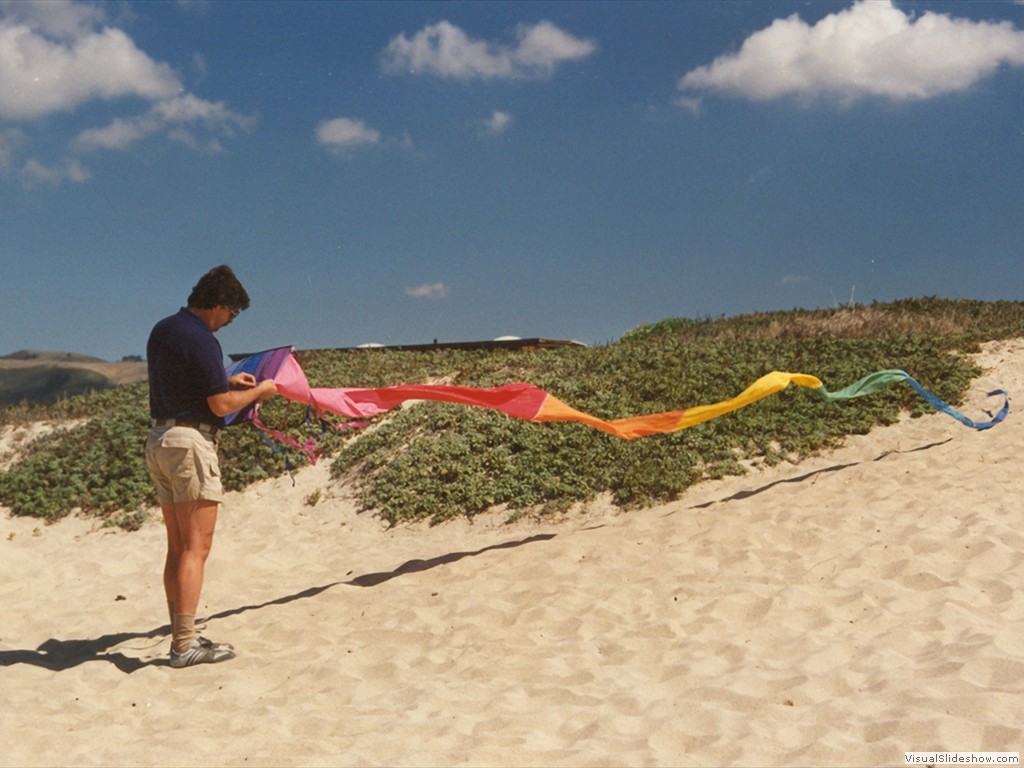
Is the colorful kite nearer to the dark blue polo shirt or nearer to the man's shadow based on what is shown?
the dark blue polo shirt

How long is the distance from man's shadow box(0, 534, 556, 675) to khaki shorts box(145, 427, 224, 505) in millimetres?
1478

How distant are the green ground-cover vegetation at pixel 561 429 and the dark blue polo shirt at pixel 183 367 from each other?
4957 mm

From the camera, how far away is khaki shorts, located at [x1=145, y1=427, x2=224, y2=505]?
6.02 meters

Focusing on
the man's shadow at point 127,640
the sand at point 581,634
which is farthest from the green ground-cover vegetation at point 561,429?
the man's shadow at point 127,640

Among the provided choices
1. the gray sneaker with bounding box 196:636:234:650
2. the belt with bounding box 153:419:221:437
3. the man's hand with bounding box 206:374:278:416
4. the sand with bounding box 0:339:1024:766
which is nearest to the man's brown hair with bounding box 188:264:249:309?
the man's hand with bounding box 206:374:278:416

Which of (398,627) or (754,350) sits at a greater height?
(754,350)

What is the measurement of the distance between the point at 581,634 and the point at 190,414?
3236 millimetres

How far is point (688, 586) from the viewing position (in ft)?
24.3

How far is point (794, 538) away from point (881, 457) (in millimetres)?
3161

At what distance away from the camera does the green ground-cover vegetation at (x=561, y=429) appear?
35.9ft

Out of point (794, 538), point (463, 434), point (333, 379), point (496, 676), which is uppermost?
point (333, 379)

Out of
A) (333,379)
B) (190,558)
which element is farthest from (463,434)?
(190,558)

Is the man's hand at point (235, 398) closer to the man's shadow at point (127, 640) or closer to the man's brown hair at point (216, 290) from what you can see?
the man's brown hair at point (216, 290)

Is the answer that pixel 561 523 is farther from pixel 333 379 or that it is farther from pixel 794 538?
pixel 333 379
